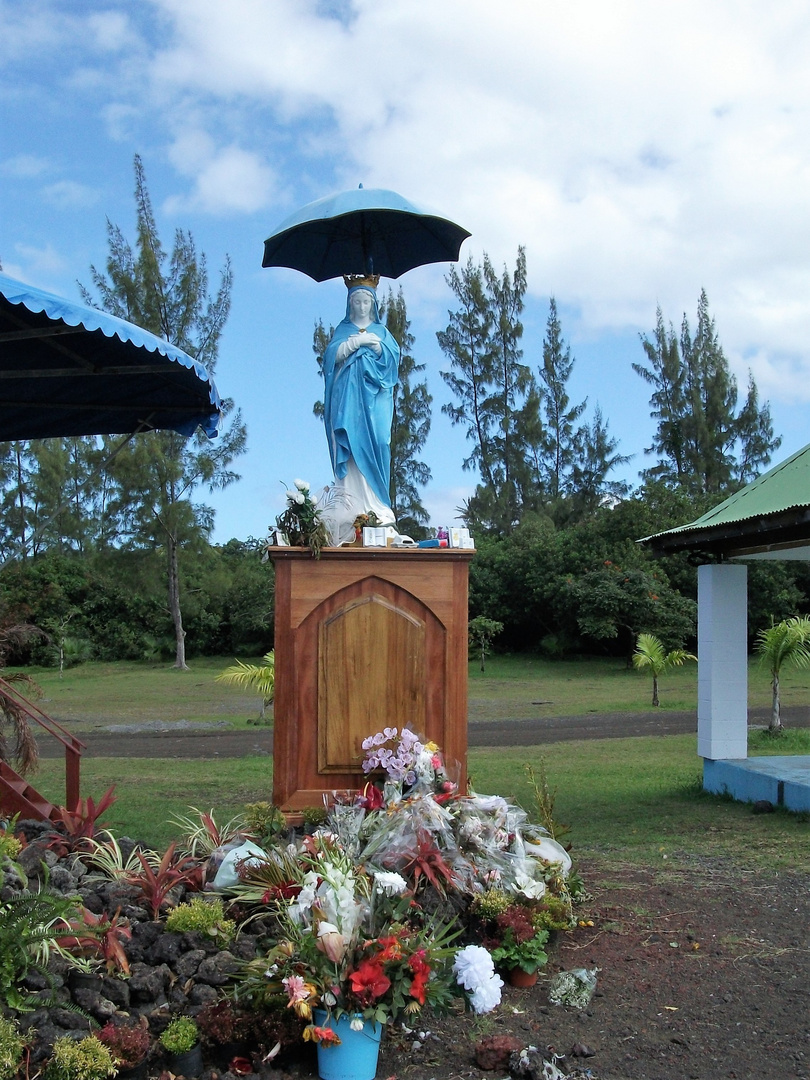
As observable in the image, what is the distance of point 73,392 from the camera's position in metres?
6.27

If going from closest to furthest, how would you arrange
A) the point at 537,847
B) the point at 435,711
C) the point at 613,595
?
the point at 537,847 → the point at 435,711 → the point at 613,595

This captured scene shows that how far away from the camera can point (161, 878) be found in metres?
4.54

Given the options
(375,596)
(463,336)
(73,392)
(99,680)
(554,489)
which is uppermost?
(463,336)

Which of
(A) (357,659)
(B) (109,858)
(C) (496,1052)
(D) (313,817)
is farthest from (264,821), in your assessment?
(C) (496,1052)

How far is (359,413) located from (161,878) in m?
3.05

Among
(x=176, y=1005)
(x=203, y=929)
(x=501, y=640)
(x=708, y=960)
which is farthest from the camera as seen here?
(x=501, y=640)

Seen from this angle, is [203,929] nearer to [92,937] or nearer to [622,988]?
[92,937]

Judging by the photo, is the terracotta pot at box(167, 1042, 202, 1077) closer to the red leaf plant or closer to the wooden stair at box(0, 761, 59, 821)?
the red leaf plant

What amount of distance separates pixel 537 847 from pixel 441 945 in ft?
4.06

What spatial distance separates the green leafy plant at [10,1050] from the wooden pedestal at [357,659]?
2433 mm

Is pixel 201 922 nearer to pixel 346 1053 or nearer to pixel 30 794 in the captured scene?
pixel 346 1053

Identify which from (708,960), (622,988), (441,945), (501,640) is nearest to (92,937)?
(441,945)

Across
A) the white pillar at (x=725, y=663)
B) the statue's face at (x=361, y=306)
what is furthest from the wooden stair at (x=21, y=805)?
the white pillar at (x=725, y=663)

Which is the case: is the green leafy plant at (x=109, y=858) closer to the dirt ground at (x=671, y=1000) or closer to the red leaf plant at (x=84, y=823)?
the red leaf plant at (x=84, y=823)
